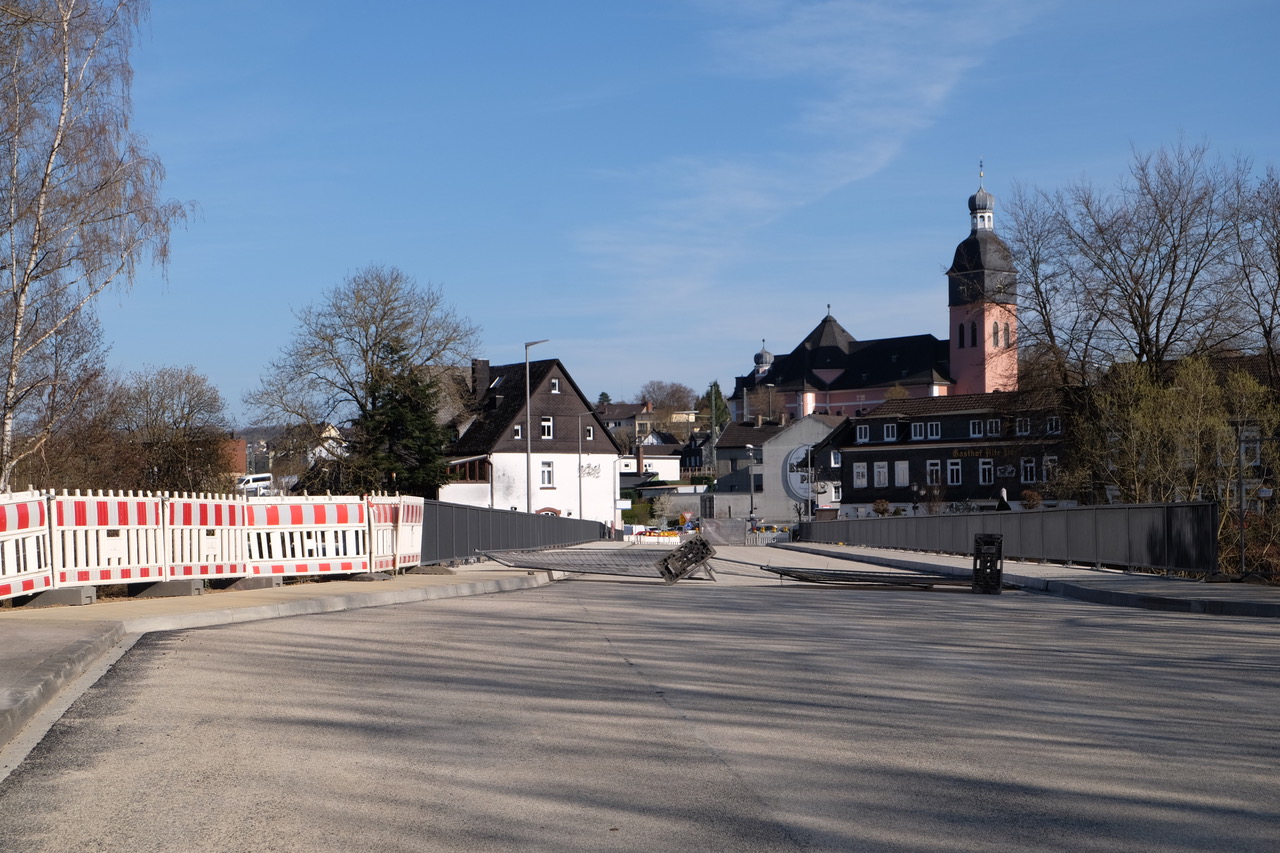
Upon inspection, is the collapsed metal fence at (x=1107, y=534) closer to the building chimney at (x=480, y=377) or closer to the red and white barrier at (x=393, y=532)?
the red and white barrier at (x=393, y=532)

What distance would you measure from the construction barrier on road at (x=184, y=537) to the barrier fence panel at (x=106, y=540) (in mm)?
13

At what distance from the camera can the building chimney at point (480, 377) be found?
94438mm

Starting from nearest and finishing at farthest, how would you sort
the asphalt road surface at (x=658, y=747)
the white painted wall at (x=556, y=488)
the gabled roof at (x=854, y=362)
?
the asphalt road surface at (x=658, y=747), the white painted wall at (x=556, y=488), the gabled roof at (x=854, y=362)

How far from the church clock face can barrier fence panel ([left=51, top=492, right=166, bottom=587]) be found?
3956 inches

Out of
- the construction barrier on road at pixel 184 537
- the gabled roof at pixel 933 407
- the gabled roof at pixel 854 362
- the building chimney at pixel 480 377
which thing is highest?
the gabled roof at pixel 854 362

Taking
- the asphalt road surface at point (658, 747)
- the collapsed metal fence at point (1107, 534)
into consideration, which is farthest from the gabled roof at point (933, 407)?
the asphalt road surface at point (658, 747)

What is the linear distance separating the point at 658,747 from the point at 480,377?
89.7 m

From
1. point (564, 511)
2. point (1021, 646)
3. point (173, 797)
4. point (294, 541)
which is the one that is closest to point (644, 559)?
point (294, 541)

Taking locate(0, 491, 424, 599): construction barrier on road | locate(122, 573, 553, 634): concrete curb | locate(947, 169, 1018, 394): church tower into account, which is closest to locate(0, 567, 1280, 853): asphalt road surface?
locate(122, 573, 553, 634): concrete curb

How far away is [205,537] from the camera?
1922 cm

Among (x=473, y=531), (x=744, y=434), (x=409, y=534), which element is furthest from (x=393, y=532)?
(x=744, y=434)

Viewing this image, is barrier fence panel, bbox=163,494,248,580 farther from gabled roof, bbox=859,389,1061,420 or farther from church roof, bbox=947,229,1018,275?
church roof, bbox=947,229,1018,275

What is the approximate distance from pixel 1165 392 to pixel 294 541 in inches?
1122

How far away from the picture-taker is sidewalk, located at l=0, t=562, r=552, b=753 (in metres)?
8.91
